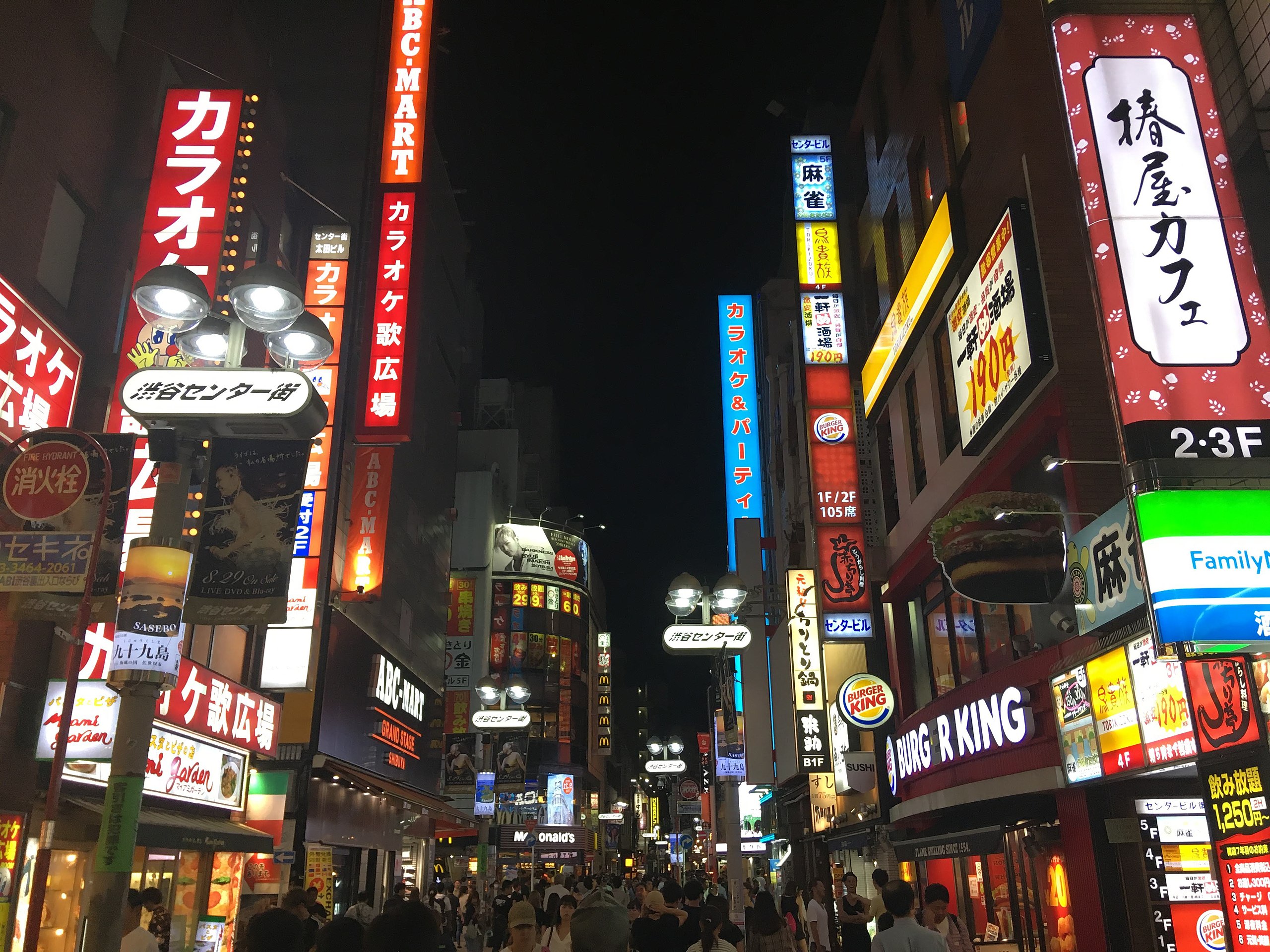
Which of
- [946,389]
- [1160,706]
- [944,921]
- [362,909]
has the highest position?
[946,389]

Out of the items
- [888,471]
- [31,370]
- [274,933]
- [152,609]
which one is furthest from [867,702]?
[274,933]

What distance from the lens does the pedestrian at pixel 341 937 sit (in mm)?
4285

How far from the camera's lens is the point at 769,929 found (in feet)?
33.5

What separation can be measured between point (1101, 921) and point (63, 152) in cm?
1731

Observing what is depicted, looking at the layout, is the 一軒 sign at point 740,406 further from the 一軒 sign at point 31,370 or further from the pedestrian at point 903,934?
the pedestrian at point 903,934

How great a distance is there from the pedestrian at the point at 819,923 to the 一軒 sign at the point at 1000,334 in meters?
8.00

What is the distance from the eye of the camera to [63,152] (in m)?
13.9

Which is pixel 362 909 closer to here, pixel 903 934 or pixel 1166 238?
pixel 903 934

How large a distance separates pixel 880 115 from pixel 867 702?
14.3 meters

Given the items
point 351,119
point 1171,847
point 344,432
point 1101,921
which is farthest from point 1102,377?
point 351,119

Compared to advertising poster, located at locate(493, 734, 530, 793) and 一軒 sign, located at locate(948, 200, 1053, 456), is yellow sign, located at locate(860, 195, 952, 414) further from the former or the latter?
advertising poster, located at locate(493, 734, 530, 793)

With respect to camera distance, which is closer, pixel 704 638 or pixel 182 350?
pixel 182 350

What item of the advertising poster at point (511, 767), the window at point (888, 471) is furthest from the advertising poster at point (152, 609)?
the advertising poster at point (511, 767)

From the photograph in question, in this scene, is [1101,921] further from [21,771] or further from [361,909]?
[21,771]
